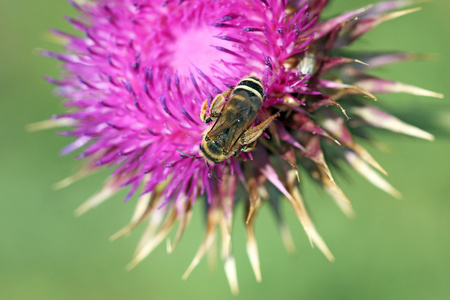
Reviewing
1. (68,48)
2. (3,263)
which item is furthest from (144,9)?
(3,263)

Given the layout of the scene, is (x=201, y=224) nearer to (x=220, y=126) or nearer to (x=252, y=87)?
(x=220, y=126)

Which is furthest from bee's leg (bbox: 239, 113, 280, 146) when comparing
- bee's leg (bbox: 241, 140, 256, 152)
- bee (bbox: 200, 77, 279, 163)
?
bee's leg (bbox: 241, 140, 256, 152)

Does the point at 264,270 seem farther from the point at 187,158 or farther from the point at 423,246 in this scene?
the point at 187,158

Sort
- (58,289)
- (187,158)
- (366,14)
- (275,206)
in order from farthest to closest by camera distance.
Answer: (58,289)
(275,206)
(366,14)
(187,158)

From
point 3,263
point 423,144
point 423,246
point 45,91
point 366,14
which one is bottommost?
point 423,246

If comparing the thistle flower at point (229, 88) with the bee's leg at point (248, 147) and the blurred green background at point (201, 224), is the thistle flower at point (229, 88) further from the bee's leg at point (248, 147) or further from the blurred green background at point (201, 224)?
the blurred green background at point (201, 224)

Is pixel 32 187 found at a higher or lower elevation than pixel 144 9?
lower
